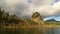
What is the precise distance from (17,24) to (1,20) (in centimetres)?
1139

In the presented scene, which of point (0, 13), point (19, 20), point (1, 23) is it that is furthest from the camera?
point (19, 20)

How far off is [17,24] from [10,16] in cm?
759

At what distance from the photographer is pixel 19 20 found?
125m

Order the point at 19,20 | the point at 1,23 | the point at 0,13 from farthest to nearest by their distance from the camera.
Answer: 1. the point at 19,20
2. the point at 0,13
3. the point at 1,23

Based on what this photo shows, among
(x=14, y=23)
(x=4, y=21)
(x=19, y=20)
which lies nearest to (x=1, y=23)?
(x=4, y=21)

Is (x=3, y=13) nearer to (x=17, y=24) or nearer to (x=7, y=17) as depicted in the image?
(x=7, y=17)

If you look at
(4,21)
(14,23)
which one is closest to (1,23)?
(4,21)

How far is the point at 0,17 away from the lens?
361 feet

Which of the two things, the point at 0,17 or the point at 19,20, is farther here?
the point at 19,20

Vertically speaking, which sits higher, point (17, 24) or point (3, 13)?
point (3, 13)

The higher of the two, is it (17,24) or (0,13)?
(0,13)

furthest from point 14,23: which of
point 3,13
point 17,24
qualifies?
point 3,13

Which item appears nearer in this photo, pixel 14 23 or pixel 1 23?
pixel 1 23

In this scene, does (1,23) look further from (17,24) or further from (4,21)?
(17,24)
